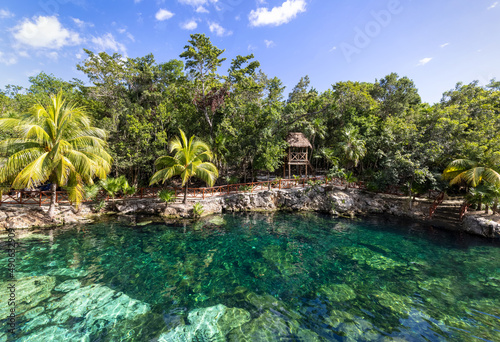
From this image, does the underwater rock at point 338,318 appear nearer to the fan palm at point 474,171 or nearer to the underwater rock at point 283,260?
the underwater rock at point 283,260

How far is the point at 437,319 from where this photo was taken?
5.87 meters

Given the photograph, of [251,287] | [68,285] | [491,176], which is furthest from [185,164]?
[491,176]

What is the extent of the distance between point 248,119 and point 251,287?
18.4 metres

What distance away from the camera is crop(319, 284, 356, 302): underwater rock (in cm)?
674

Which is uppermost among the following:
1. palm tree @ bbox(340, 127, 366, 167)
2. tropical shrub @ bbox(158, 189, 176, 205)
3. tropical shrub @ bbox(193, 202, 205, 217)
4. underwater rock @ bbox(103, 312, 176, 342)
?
palm tree @ bbox(340, 127, 366, 167)

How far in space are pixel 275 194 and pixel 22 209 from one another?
18825 mm

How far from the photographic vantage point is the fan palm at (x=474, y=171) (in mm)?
12534

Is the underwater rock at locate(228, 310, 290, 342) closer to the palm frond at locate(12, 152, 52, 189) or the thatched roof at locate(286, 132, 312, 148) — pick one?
the palm frond at locate(12, 152, 52, 189)

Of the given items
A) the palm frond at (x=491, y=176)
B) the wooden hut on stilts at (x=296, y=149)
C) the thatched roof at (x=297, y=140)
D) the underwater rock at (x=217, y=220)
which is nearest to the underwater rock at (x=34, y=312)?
the underwater rock at (x=217, y=220)

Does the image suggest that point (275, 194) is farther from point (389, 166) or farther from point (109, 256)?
point (109, 256)

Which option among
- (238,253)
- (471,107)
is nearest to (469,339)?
(238,253)

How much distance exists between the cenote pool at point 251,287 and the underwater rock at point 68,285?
0.12 ft

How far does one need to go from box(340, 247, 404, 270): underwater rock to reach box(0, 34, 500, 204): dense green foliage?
30.4 feet

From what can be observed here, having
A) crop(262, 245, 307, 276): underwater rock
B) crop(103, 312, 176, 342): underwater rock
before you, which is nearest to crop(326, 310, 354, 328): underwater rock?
crop(262, 245, 307, 276): underwater rock
